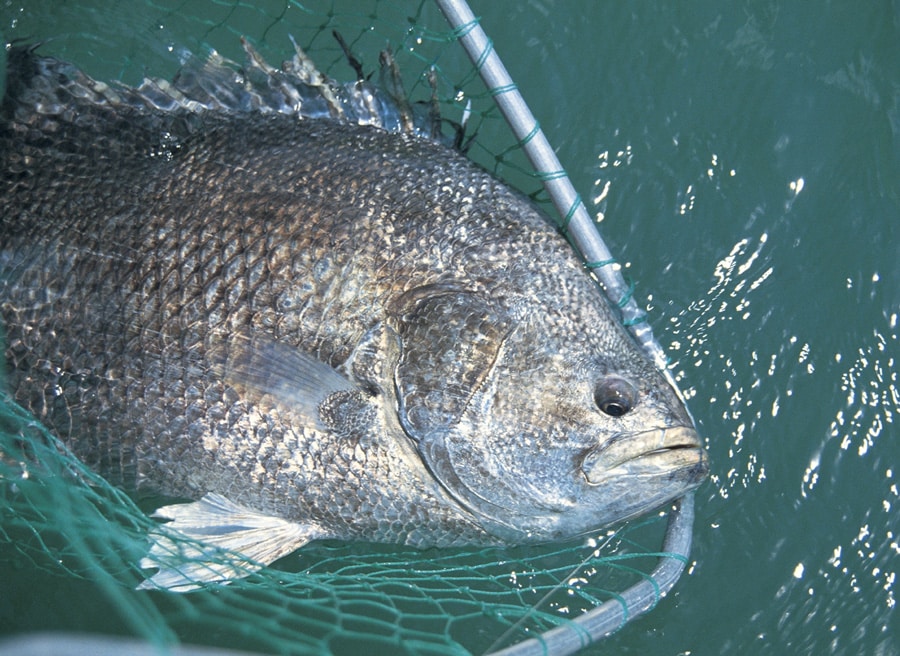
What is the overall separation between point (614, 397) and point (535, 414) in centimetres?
24

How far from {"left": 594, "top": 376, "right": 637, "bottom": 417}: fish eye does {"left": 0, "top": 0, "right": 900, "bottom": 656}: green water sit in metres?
1.17

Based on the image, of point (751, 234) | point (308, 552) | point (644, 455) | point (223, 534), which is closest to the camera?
point (644, 455)

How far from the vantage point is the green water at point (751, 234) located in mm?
3621

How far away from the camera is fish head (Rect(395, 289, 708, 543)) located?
2543 millimetres

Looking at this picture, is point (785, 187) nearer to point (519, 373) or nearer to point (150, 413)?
point (519, 373)

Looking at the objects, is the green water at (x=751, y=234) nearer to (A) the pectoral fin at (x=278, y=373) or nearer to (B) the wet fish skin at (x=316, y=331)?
(B) the wet fish skin at (x=316, y=331)

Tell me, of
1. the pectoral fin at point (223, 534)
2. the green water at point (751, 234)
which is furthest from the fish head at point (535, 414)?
the green water at point (751, 234)

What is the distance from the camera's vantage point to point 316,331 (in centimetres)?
258


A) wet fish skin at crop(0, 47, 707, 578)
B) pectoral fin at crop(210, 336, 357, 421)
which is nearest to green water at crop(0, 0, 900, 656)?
wet fish skin at crop(0, 47, 707, 578)

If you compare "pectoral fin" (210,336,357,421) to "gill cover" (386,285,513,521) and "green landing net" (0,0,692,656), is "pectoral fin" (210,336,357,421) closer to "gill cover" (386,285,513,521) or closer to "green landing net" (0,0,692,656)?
"gill cover" (386,285,513,521)

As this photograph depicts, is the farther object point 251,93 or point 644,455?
point 251,93

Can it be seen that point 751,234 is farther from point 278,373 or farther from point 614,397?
point 278,373

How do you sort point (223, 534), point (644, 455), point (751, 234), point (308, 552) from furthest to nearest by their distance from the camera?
point (751, 234), point (308, 552), point (223, 534), point (644, 455)

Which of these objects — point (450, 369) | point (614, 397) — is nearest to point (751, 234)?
point (614, 397)
